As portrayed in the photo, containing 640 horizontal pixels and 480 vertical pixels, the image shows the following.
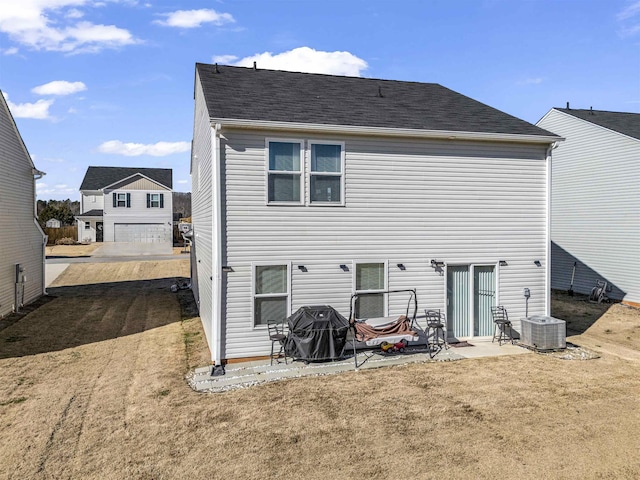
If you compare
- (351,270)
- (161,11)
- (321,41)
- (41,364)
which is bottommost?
(41,364)

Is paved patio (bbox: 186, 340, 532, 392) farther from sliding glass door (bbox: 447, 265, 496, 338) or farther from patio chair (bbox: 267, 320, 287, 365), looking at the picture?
sliding glass door (bbox: 447, 265, 496, 338)

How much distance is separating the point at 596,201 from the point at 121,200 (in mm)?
36214

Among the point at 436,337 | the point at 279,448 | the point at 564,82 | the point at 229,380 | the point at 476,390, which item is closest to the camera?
the point at 279,448

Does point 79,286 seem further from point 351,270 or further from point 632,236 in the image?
point 632,236

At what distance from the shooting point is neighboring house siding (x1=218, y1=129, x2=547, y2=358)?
29.1 ft

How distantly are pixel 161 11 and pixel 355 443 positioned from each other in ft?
34.7

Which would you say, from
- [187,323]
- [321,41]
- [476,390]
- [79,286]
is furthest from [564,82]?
[79,286]

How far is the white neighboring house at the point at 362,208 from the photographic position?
8828 mm

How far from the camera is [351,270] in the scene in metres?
9.52

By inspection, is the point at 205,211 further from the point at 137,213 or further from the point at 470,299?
Result: the point at 137,213

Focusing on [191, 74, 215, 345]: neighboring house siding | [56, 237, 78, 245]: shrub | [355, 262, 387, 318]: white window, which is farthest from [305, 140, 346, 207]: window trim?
[56, 237, 78, 245]: shrub

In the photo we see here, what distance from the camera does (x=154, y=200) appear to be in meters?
39.3

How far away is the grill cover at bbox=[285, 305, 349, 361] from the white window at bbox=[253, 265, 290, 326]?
50 cm

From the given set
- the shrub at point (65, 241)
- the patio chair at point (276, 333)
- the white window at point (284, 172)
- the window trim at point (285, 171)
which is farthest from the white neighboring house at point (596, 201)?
the shrub at point (65, 241)
